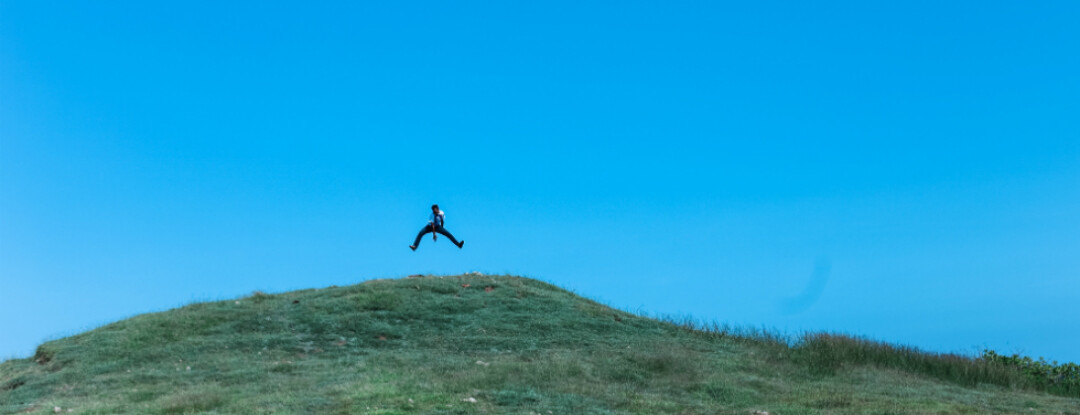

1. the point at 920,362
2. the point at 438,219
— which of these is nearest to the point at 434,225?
the point at 438,219

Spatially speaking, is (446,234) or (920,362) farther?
(446,234)

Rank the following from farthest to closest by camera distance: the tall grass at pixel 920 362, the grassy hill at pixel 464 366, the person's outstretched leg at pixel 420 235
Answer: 1. the person's outstretched leg at pixel 420 235
2. the tall grass at pixel 920 362
3. the grassy hill at pixel 464 366

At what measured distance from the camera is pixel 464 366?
57.4ft

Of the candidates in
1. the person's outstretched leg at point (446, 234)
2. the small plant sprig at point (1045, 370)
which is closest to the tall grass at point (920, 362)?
the small plant sprig at point (1045, 370)

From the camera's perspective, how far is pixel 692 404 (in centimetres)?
1457

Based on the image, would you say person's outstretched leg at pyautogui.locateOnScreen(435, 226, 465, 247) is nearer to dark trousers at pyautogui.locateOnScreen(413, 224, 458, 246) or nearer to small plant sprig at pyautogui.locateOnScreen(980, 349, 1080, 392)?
dark trousers at pyautogui.locateOnScreen(413, 224, 458, 246)

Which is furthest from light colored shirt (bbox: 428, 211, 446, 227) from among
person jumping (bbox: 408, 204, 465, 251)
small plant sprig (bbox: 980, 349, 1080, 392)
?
small plant sprig (bbox: 980, 349, 1080, 392)

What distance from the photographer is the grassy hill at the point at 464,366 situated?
1430 centimetres

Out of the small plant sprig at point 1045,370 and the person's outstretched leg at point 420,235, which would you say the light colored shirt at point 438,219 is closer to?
the person's outstretched leg at point 420,235

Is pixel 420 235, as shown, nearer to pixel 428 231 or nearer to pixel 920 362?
pixel 428 231

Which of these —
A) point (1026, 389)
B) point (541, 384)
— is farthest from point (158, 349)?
point (1026, 389)

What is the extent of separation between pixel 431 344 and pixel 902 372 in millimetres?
12725

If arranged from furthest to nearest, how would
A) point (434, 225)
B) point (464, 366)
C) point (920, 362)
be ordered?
point (434, 225), point (920, 362), point (464, 366)

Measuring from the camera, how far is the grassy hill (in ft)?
46.9
